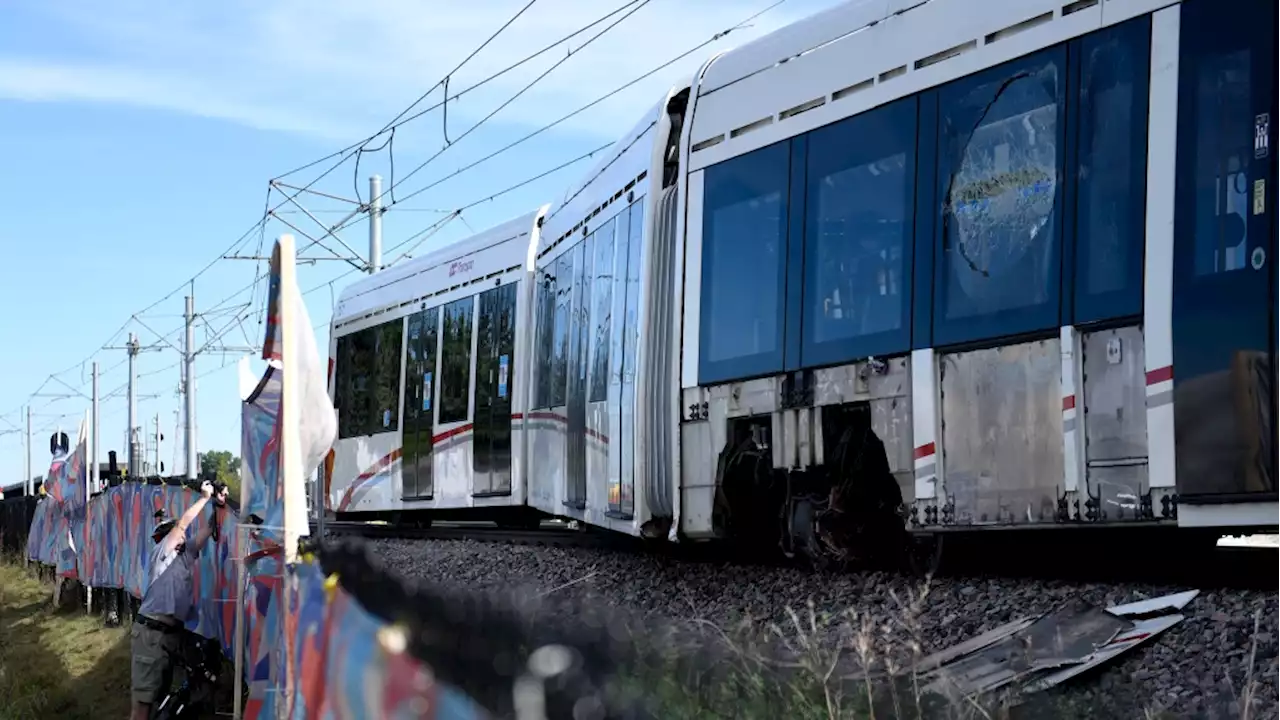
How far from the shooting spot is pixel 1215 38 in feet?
24.7

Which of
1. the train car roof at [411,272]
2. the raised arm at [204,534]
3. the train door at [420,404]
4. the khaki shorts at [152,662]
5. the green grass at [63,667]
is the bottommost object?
the green grass at [63,667]

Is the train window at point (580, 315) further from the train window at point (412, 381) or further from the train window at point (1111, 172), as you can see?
the train window at point (1111, 172)

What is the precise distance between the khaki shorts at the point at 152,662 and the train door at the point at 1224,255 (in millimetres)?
8004

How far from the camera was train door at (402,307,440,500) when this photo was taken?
20109 mm

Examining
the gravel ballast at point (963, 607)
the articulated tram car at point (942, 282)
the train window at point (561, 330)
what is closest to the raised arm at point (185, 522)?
the gravel ballast at point (963, 607)

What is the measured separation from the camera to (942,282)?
9.14m

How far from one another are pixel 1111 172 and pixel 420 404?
13219mm

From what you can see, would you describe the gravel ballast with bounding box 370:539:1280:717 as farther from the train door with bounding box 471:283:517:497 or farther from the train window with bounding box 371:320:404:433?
the train window with bounding box 371:320:404:433

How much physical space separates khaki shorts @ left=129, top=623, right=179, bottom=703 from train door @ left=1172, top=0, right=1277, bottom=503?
8.00 metres

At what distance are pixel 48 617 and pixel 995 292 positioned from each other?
2055 centimetres

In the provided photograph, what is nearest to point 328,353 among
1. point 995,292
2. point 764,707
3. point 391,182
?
point 391,182

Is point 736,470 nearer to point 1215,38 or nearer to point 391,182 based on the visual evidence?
point 1215,38

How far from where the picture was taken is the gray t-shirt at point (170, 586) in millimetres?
12859

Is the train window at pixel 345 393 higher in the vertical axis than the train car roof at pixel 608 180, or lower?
lower
